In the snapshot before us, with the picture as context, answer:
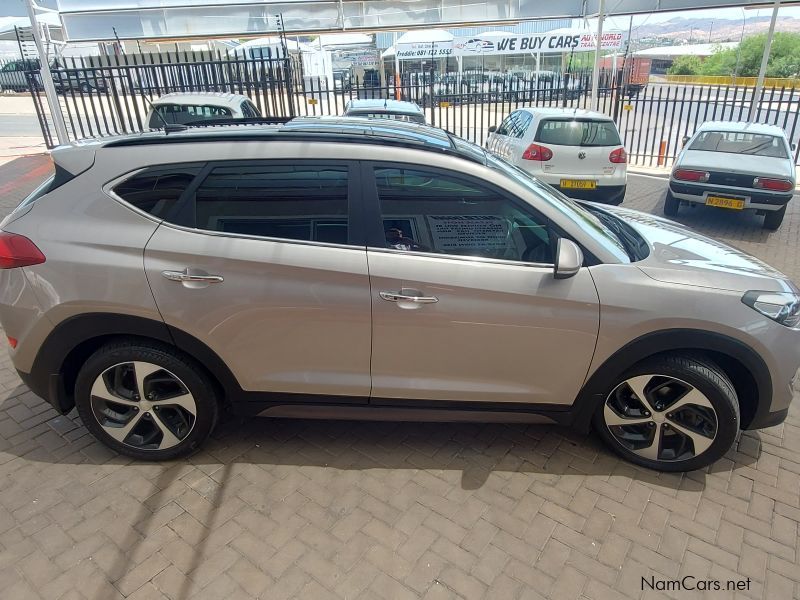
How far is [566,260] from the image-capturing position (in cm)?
249

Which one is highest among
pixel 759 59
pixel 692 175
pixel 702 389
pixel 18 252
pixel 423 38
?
pixel 423 38

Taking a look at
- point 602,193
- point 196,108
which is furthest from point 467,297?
point 196,108

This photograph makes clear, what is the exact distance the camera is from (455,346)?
8.77 feet

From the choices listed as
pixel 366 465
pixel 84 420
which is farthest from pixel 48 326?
pixel 366 465

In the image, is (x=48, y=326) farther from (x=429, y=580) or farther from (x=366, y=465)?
(x=429, y=580)

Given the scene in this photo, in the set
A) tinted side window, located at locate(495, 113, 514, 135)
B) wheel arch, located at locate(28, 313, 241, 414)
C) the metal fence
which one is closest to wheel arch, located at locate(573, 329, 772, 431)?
wheel arch, located at locate(28, 313, 241, 414)

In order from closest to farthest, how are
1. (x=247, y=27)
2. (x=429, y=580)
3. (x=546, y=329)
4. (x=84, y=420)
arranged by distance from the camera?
(x=429, y=580), (x=546, y=329), (x=84, y=420), (x=247, y=27)

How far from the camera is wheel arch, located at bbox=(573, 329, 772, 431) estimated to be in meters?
2.64

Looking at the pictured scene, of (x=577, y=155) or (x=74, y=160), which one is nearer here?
(x=74, y=160)

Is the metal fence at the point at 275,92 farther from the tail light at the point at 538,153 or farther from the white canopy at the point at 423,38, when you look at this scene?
the white canopy at the point at 423,38

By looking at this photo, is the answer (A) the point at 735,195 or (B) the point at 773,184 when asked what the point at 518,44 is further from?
(B) the point at 773,184

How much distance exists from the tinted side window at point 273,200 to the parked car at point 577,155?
230 inches

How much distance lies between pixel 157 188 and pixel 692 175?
23.7 ft

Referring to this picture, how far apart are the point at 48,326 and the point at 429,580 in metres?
2.24
